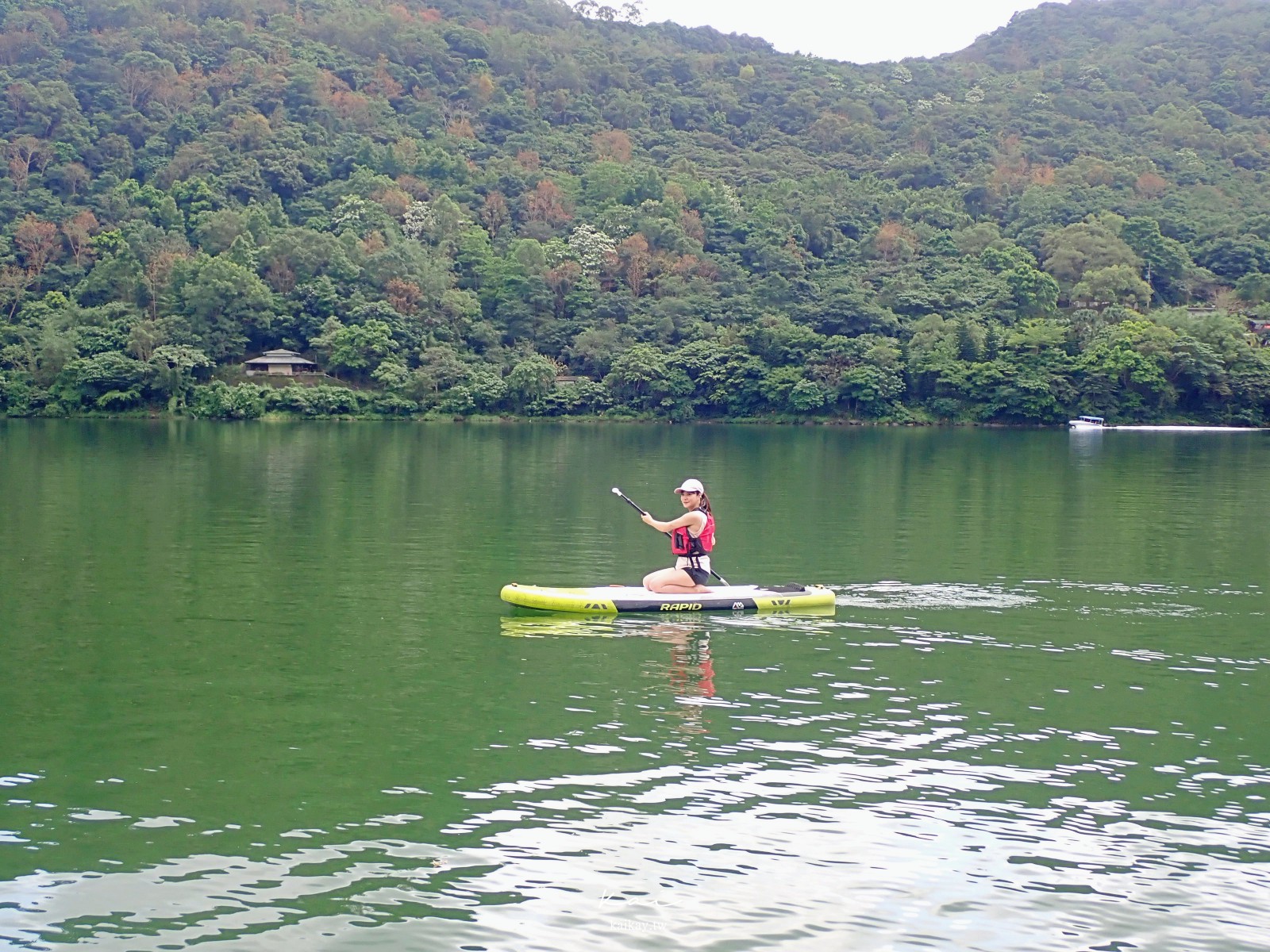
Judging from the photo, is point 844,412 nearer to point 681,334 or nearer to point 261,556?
point 681,334

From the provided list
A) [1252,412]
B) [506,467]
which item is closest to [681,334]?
[1252,412]

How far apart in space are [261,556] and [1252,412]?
64766 mm

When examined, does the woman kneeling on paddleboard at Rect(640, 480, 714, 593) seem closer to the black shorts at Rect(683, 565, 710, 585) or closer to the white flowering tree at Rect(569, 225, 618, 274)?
the black shorts at Rect(683, 565, 710, 585)

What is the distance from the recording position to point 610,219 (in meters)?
94.4

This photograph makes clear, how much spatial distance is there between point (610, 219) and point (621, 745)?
85.8 m

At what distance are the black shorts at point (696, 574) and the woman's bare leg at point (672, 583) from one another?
38 mm

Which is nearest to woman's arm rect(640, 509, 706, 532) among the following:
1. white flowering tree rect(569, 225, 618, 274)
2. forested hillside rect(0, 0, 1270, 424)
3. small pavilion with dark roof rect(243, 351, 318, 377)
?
forested hillside rect(0, 0, 1270, 424)

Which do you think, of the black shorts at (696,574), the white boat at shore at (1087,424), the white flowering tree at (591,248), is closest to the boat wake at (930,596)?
the black shorts at (696,574)

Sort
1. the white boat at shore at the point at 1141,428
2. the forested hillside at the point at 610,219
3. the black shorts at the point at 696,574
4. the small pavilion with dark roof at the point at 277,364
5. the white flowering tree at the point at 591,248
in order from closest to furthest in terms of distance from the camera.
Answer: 1. the black shorts at the point at 696,574
2. the white boat at shore at the point at 1141,428
3. the small pavilion with dark roof at the point at 277,364
4. the forested hillside at the point at 610,219
5. the white flowering tree at the point at 591,248

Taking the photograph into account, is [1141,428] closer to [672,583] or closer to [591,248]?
[591,248]

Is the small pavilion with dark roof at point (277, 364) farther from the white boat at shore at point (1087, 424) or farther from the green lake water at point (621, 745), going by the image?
the green lake water at point (621, 745)

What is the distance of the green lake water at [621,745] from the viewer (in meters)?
8.02

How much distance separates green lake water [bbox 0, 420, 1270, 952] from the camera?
802cm

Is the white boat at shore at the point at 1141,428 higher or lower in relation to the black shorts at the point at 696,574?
higher
